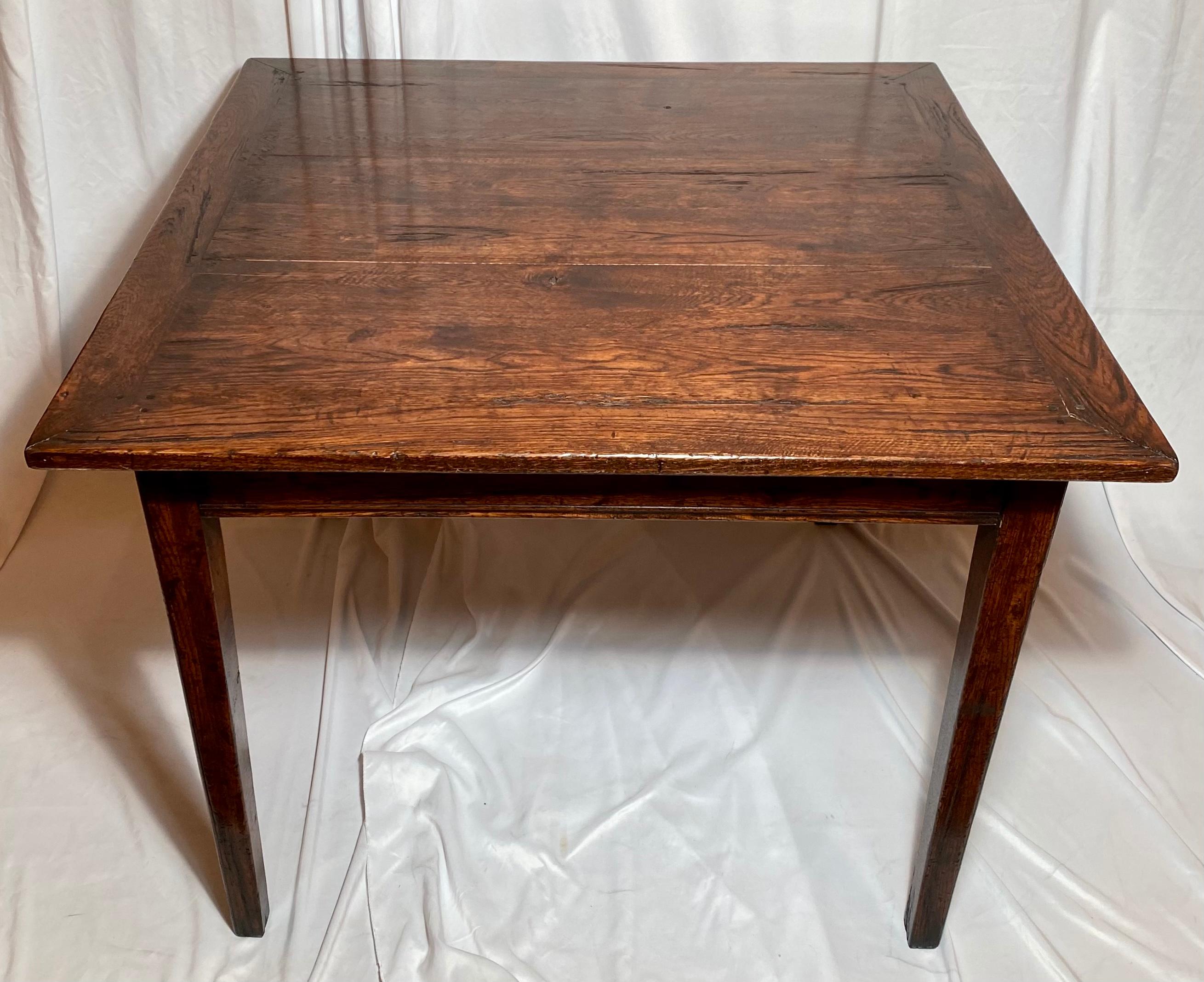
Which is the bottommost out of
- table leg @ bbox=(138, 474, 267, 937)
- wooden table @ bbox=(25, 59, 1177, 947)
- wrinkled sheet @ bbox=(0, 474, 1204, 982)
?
wrinkled sheet @ bbox=(0, 474, 1204, 982)

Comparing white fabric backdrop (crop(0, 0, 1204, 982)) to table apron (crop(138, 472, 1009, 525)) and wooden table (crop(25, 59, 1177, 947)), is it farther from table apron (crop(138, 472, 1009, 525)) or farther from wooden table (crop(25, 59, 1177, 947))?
table apron (crop(138, 472, 1009, 525))

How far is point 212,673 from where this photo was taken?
1.08 meters

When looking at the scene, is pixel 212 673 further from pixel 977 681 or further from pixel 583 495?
pixel 977 681

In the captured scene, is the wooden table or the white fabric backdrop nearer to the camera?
the wooden table

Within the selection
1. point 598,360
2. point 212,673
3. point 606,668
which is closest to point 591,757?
point 606,668

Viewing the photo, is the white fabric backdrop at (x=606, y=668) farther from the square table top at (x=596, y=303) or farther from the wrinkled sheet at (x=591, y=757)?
the square table top at (x=596, y=303)

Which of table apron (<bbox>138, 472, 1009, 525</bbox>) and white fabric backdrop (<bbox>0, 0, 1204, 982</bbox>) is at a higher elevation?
table apron (<bbox>138, 472, 1009, 525</bbox>)

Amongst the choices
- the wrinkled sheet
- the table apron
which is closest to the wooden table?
the table apron

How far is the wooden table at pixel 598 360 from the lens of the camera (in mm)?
898

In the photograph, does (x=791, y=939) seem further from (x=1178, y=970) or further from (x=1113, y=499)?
(x=1113, y=499)

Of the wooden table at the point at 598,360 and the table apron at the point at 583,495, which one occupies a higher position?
the wooden table at the point at 598,360

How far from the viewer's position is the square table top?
0.89 m

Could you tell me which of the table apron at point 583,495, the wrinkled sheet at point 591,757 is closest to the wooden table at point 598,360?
the table apron at point 583,495

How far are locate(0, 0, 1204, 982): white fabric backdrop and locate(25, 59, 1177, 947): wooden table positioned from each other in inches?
5.9
